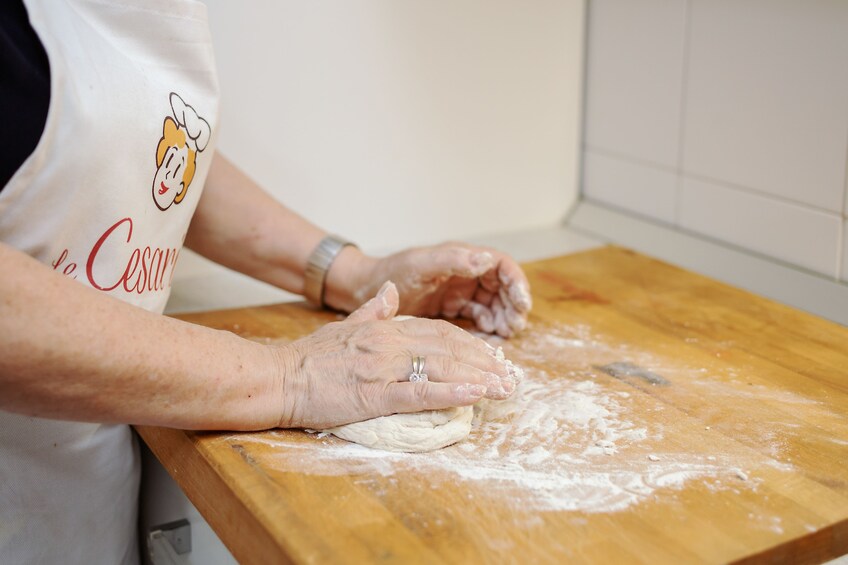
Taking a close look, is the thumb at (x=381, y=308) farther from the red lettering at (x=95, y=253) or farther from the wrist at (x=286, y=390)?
the red lettering at (x=95, y=253)

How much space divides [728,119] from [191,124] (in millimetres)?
796

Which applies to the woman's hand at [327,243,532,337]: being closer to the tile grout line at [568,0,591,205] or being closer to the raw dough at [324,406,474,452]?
the raw dough at [324,406,474,452]

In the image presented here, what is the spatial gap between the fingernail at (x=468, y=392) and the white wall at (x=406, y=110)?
2.25 feet

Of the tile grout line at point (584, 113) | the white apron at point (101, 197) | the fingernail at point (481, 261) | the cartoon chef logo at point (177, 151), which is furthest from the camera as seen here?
the tile grout line at point (584, 113)

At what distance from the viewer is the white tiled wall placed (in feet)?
3.96

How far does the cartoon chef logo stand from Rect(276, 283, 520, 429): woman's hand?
22 centimetres

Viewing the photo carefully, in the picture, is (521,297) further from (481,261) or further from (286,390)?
(286,390)

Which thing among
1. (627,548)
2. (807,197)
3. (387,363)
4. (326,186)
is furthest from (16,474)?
(807,197)

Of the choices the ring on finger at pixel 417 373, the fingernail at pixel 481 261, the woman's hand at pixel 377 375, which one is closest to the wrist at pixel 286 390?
the woman's hand at pixel 377 375

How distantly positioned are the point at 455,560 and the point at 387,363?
244 mm

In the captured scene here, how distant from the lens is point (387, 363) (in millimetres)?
876

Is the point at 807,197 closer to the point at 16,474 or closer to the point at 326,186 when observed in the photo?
the point at 326,186

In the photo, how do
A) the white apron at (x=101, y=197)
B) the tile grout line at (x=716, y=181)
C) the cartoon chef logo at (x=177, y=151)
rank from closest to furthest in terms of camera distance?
the white apron at (x=101, y=197) → the cartoon chef logo at (x=177, y=151) → the tile grout line at (x=716, y=181)

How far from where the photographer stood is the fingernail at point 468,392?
85 centimetres
